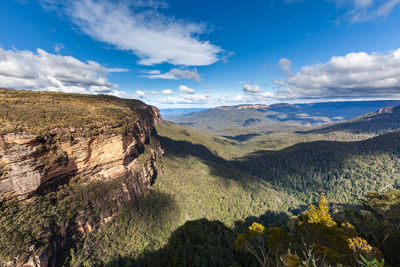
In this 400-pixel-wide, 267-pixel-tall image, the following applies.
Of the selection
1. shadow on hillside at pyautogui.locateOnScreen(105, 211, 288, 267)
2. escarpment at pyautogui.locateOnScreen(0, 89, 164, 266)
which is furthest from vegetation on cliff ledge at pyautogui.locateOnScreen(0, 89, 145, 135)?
shadow on hillside at pyautogui.locateOnScreen(105, 211, 288, 267)

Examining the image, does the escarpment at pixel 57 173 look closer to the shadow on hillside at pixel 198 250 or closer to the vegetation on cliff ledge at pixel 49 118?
the vegetation on cliff ledge at pixel 49 118

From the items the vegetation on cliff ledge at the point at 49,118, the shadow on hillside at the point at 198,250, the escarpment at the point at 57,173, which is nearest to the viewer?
the escarpment at the point at 57,173

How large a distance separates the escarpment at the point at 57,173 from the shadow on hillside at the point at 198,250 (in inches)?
517

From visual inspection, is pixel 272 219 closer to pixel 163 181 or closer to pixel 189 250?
pixel 189 250

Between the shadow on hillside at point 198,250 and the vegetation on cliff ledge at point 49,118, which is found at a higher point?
the vegetation on cliff ledge at point 49,118

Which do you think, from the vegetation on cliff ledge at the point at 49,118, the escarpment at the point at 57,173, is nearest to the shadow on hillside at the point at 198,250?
Answer: the escarpment at the point at 57,173

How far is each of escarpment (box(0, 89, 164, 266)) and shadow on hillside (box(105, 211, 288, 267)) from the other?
43.1 feet

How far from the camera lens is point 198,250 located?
1757 inches

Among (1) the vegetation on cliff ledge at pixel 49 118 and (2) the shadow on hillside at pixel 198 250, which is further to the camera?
→ (2) the shadow on hillside at pixel 198 250

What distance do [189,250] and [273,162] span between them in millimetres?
127434

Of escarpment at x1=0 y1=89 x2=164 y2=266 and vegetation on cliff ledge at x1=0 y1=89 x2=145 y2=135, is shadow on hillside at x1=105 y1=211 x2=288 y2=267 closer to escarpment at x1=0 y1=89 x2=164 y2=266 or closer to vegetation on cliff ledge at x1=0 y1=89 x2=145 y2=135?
escarpment at x1=0 y1=89 x2=164 y2=266

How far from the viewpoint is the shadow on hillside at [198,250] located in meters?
38.7

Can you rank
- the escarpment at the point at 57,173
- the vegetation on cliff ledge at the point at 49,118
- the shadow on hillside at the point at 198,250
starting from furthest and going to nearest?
the shadow on hillside at the point at 198,250 → the vegetation on cliff ledge at the point at 49,118 → the escarpment at the point at 57,173

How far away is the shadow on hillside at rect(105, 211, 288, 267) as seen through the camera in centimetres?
3872
